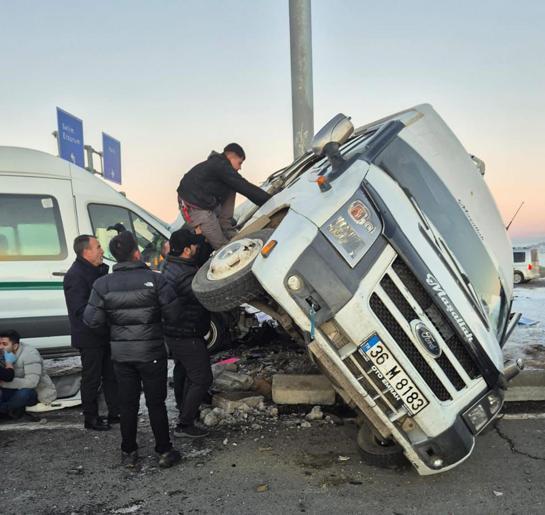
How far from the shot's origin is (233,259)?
134 inches

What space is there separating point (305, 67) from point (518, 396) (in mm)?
5375

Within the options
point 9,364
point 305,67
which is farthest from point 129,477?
point 305,67

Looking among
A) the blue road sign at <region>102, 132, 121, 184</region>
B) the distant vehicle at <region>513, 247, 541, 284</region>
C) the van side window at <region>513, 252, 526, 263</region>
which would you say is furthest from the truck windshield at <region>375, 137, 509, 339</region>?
the van side window at <region>513, 252, 526, 263</region>

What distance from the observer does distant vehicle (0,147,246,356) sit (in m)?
5.59

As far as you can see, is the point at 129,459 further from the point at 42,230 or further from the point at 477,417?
the point at 42,230

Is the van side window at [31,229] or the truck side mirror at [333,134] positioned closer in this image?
the truck side mirror at [333,134]

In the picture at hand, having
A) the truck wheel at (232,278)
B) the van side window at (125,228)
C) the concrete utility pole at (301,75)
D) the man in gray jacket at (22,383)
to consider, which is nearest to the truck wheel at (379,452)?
the truck wheel at (232,278)

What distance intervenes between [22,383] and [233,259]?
8.41 ft

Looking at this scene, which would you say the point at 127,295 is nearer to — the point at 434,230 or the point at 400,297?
the point at 400,297

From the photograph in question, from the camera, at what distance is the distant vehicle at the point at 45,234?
220 inches

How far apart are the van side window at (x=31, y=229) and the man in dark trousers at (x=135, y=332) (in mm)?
2563

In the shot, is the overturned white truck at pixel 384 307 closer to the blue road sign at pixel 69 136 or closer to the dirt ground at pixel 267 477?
the dirt ground at pixel 267 477

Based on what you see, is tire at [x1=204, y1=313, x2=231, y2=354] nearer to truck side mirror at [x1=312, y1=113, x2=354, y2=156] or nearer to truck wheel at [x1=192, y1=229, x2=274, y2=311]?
truck wheel at [x1=192, y1=229, x2=274, y2=311]

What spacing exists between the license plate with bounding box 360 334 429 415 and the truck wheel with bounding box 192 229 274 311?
84cm
